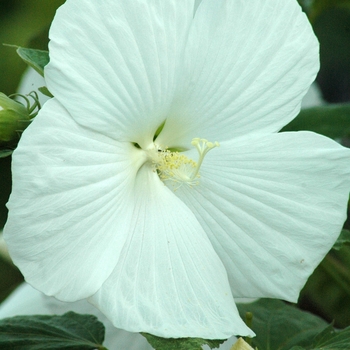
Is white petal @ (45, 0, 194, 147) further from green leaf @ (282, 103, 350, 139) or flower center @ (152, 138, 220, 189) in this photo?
green leaf @ (282, 103, 350, 139)

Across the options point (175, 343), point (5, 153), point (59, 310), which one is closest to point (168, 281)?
point (175, 343)

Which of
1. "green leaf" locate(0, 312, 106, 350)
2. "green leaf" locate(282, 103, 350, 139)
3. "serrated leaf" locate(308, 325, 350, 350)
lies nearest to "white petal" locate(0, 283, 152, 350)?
"green leaf" locate(0, 312, 106, 350)

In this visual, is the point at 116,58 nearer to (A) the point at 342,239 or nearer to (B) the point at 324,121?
(A) the point at 342,239

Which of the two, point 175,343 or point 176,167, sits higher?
point 176,167

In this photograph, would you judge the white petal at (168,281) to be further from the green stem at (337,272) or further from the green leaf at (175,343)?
the green stem at (337,272)

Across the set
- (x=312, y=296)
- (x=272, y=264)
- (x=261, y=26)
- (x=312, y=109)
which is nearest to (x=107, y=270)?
(x=272, y=264)

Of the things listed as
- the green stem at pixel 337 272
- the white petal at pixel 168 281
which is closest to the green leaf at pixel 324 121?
the green stem at pixel 337 272

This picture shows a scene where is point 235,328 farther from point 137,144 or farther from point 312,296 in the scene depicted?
point 312,296
